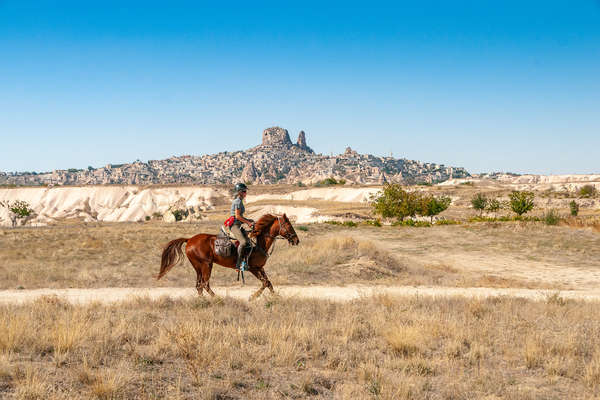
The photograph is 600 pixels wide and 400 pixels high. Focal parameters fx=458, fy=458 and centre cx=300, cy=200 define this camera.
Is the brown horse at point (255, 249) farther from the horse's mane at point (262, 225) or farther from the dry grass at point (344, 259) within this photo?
the dry grass at point (344, 259)

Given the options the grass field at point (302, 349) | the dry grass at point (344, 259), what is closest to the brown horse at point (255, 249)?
the grass field at point (302, 349)

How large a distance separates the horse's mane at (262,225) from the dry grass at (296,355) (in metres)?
2.41

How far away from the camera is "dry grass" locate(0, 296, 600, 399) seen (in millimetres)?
6426

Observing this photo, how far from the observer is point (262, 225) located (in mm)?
12680

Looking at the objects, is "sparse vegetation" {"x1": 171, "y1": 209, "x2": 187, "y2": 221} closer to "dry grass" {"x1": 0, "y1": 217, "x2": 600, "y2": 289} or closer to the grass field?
"dry grass" {"x1": 0, "y1": 217, "x2": 600, "y2": 289}

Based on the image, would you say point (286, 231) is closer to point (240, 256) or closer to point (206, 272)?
point (240, 256)

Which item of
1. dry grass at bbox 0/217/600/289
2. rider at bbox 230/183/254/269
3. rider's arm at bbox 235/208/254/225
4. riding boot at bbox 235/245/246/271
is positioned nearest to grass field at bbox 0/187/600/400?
riding boot at bbox 235/245/246/271

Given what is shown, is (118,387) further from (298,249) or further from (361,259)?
(298,249)

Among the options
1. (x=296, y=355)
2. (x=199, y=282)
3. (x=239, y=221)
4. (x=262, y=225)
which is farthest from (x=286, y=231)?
(x=296, y=355)

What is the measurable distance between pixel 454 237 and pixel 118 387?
34.5 m

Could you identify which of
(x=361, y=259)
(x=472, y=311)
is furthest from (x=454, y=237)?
(x=472, y=311)

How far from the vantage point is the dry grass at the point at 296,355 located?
6.43 meters

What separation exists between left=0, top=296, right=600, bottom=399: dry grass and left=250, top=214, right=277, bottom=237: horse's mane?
7.91 feet

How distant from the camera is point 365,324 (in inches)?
387
